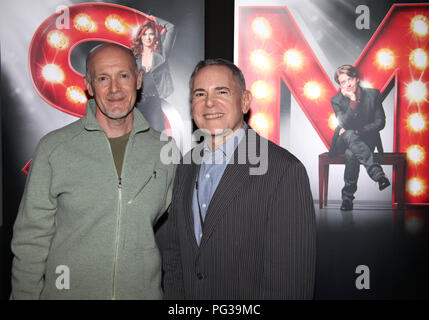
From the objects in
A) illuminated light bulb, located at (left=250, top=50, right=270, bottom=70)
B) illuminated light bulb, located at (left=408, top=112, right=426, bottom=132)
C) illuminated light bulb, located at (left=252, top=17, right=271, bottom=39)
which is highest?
illuminated light bulb, located at (left=252, top=17, right=271, bottom=39)

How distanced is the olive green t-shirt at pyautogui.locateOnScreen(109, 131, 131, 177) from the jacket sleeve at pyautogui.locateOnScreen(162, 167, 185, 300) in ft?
1.18

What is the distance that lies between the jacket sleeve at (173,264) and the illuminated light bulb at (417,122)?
2.13 m

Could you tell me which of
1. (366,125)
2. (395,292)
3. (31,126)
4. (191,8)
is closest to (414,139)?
(366,125)

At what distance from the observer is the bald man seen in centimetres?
162

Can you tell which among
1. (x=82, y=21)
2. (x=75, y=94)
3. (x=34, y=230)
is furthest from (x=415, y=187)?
(x=82, y=21)

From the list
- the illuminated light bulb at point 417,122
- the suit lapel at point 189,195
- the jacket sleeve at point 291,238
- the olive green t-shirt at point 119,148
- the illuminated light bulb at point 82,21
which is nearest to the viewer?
the jacket sleeve at point 291,238

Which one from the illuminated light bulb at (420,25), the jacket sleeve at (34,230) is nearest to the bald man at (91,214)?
the jacket sleeve at (34,230)

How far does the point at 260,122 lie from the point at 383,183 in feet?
3.94

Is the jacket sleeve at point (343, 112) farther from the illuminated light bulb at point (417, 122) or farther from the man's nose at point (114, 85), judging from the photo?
the man's nose at point (114, 85)

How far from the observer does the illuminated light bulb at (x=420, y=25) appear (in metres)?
2.47

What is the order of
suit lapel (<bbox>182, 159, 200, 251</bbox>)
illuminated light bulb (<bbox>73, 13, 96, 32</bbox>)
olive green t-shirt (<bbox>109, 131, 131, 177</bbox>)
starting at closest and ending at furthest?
suit lapel (<bbox>182, 159, 200, 251</bbox>) < olive green t-shirt (<bbox>109, 131, 131, 177</bbox>) < illuminated light bulb (<bbox>73, 13, 96, 32</bbox>)

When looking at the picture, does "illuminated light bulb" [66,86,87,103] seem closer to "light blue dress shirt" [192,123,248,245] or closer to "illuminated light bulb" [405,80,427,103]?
"light blue dress shirt" [192,123,248,245]

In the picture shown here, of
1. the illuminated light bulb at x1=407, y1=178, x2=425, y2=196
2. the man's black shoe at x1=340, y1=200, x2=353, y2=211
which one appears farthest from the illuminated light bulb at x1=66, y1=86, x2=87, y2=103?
the illuminated light bulb at x1=407, y1=178, x2=425, y2=196
